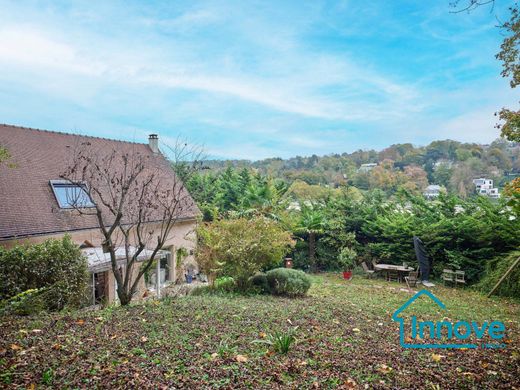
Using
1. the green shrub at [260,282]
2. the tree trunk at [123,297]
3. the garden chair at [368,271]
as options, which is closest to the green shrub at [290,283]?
the green shrub at [260,282]

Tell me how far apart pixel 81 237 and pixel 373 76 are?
13.2 meters

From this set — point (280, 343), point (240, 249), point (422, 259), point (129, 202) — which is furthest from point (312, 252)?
point (280, 343)

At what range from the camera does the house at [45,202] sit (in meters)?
11.6

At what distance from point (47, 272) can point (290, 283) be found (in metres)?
6.82

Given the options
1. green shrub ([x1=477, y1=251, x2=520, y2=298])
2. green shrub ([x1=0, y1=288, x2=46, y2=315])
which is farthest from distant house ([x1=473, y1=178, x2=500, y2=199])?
green shrub ([x1=0, y1=288, x2=46, y2=315])

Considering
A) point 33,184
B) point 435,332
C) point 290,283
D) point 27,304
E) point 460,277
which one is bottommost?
point 460,277

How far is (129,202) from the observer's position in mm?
10484

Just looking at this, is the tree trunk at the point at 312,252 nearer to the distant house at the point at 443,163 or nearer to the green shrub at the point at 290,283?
the green shrub at the point at 290,283

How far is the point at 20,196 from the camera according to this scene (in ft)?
40.5

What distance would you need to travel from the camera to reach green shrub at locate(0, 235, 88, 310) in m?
8.41

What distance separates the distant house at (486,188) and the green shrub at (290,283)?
1026 centimetres

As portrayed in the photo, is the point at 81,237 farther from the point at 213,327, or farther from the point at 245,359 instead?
the point at 245,359

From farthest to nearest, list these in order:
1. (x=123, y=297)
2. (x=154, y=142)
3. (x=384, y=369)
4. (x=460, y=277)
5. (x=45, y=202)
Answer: (x=154, y=142) < (x=460, y=277) < (x=45, y=202) < (x=123, y=297) < (x=384, y=369)

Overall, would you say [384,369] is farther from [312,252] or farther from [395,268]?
[312,252]
